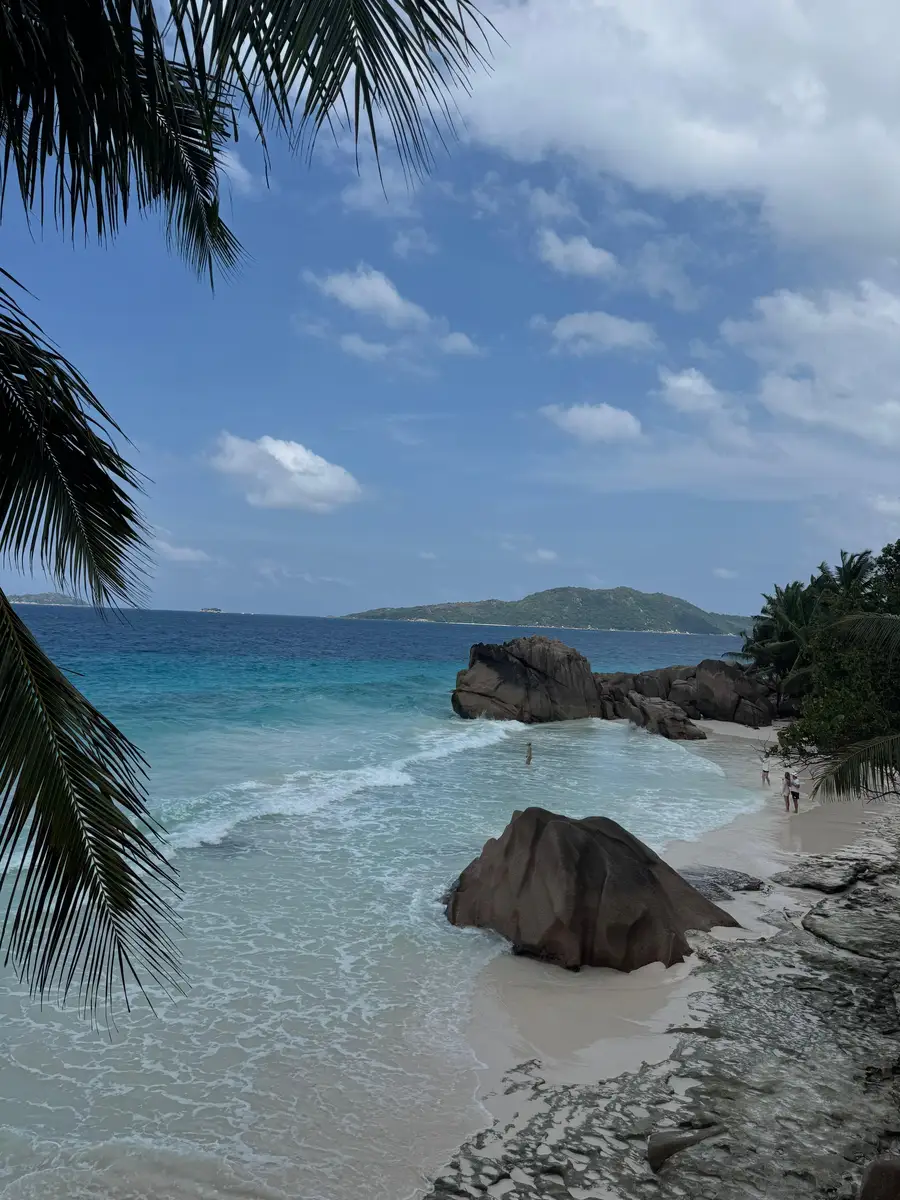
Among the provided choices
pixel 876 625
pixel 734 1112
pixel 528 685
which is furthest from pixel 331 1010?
pixel 528 685

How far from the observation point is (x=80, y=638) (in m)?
80.2

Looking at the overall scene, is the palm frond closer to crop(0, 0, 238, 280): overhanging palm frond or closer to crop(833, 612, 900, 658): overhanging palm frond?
crop(0, 0, 238, 280): overhanging palm frond

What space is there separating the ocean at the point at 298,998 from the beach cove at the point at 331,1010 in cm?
3

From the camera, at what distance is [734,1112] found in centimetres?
686

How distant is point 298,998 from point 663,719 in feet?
99.2

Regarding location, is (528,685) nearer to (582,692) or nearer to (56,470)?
(582,692)

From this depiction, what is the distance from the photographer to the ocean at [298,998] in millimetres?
6422

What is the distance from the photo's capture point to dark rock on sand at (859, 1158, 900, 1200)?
491cm

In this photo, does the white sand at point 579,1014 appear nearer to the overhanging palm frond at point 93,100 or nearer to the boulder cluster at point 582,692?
the overhanging palm frond at point 93,100

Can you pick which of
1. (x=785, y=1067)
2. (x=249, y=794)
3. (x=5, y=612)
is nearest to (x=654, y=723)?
(x=249, y=794)

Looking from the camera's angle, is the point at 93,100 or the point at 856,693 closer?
the point at 93,100

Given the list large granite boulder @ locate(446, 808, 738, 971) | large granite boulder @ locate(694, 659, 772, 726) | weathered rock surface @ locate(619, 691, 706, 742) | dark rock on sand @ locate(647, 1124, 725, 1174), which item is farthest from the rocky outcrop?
dark rock on sand @ locate(647, 1124, 725, 1174)

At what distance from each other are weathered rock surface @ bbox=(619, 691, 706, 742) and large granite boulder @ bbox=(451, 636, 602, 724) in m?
2.56

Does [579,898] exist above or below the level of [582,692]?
below
